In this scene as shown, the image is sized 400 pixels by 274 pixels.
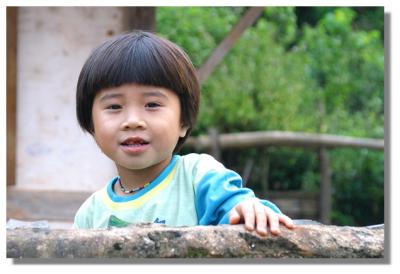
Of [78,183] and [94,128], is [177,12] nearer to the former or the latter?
[78,183]

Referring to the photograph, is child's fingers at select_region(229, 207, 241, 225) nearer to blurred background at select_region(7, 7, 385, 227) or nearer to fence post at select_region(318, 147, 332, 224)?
blurred background at select_region(7, 7, 385, 227)

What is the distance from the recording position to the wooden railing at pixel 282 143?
29.0 feet

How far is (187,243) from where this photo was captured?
1.27m

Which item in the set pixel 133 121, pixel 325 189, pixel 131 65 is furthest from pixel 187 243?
pixel 325 189

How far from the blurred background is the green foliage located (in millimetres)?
19

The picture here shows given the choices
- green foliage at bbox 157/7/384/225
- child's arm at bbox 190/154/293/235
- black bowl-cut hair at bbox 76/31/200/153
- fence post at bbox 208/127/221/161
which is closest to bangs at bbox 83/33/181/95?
black bowl-cut hair at bbox 76/31/200/153

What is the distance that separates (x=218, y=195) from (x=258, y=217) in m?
0.36

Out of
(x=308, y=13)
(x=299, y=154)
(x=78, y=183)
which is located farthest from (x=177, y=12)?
(x=308, y=13)

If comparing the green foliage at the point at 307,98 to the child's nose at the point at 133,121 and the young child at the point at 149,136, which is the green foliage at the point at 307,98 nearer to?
the young child at the point at 149,136

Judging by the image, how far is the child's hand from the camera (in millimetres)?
1355

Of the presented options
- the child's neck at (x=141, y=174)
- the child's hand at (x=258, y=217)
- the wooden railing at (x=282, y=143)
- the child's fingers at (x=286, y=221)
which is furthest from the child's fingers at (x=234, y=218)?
the wooden railing at (x=282, y=143)

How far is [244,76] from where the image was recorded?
982 cm

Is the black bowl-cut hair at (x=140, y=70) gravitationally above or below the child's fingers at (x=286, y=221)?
above

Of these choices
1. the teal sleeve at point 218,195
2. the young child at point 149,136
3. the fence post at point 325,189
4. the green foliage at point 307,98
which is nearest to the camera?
the teal sleeve at point 218,195
